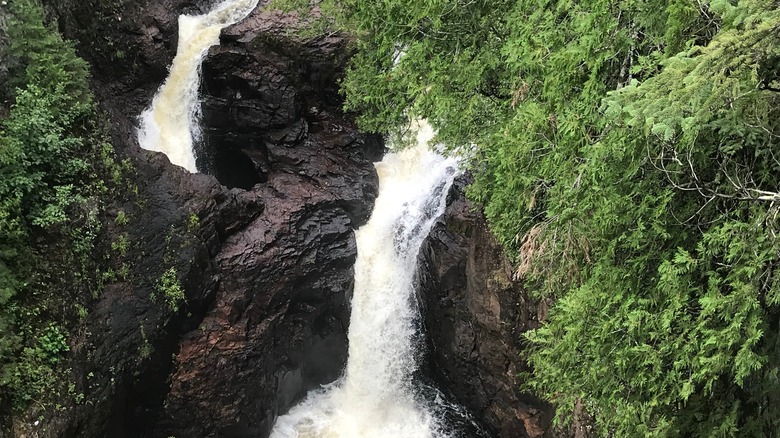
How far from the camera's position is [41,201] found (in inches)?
316

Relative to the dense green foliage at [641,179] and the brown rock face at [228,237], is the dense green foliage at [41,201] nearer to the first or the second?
the brown rock face at [228,237]

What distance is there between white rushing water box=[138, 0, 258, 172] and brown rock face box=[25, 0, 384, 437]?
339 millimetres

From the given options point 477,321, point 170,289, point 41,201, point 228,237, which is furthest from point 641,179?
point 228,237

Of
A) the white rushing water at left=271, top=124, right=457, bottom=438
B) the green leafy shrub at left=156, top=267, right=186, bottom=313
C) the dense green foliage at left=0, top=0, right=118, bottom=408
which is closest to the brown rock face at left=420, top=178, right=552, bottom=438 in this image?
the white rushing water at left=271, top=124, right=457, bottom=438

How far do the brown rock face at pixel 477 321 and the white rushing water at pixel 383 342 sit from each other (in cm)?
66

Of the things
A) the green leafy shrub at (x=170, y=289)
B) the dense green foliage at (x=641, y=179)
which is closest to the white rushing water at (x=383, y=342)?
the green leafy shrub at (x=170, y=289)

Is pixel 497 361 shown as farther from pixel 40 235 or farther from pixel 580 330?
pixel 40 235

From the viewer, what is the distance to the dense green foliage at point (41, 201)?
7301mm

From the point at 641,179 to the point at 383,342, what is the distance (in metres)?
9.30

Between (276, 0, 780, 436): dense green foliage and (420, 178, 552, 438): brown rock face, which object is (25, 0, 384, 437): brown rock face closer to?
(420, 178, 552, 438): brown rock face

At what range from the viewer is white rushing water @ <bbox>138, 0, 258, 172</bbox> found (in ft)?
41.5

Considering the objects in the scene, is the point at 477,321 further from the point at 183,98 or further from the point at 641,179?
the point at 183,98

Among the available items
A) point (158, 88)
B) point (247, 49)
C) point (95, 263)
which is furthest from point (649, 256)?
point (158, 88)

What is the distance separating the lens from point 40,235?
7.95 meters
